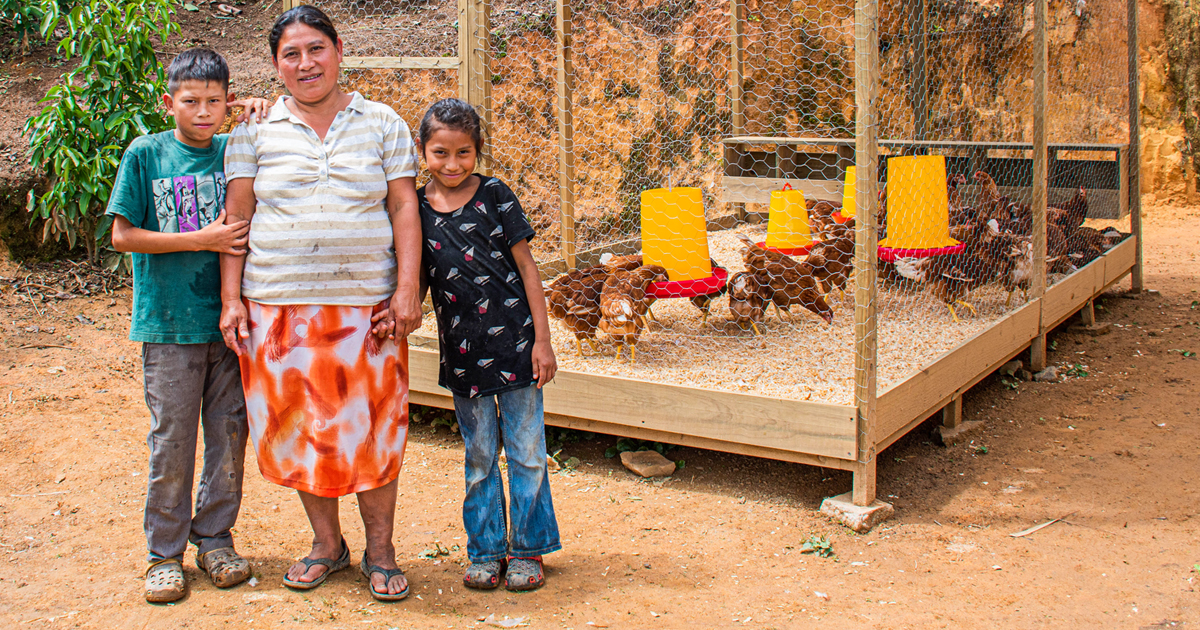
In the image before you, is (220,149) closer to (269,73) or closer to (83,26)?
(83,26)

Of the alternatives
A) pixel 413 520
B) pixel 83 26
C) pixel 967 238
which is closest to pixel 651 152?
pixel 967 238

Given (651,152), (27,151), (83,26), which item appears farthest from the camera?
(651,152)

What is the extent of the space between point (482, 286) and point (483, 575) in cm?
84

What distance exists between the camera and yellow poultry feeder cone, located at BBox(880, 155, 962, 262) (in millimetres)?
4281

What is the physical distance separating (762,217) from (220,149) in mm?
4958

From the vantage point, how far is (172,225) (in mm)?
2299

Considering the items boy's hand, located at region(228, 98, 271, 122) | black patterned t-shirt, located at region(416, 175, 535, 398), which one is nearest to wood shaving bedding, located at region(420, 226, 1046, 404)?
black patterned t-shirt, located at region(416, 175, 535, 398)

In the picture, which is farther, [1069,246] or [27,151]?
[27,151]

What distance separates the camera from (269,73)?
655 centimetres

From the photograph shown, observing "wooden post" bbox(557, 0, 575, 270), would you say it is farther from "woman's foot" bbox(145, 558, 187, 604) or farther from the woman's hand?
"woman's foot" bbox(145, 558, 187, 604)

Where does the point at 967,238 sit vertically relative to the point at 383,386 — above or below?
above

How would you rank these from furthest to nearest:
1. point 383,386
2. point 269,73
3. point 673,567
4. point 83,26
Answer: point 269,73 → point 83,26 → point 673,567 → point 383,386

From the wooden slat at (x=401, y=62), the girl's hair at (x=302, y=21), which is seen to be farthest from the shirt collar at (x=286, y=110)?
the wooden slat at (x=401, y=62)

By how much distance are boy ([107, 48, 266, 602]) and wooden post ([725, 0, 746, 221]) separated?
4.11m
